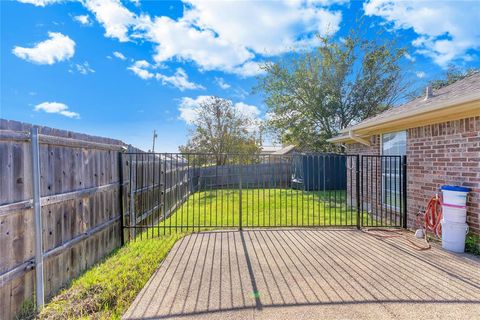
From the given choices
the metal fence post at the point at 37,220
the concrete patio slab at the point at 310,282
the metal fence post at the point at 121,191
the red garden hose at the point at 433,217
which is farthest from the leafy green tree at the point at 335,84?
the metal fence post at the point at 37,220

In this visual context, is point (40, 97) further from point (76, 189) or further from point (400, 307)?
point (400, 307)

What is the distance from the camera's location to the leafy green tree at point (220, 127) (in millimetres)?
19312

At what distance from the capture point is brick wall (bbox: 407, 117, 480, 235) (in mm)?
3912

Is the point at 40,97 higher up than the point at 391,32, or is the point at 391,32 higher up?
the point at 391,32

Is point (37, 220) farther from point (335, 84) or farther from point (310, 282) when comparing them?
point (335, 84)

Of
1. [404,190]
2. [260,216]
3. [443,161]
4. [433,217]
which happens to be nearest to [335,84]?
[260,216]

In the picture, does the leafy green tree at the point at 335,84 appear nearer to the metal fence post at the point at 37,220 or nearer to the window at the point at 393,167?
the window at the point at 393,167

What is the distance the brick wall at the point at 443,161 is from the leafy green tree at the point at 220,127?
14.3 m

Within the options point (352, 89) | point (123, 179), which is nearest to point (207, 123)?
point (352, 89)

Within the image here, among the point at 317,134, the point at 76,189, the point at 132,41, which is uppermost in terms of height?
the point at 132,41

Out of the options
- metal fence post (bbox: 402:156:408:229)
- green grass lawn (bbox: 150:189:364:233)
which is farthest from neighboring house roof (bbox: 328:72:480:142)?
green grass lawn (bbox: 150:189:364:233)

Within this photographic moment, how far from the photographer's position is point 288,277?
125 inches

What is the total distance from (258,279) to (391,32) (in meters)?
15.5

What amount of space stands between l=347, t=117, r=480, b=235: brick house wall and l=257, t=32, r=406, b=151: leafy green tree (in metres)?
9.27
